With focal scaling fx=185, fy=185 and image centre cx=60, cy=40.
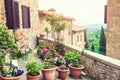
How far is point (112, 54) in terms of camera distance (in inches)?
447

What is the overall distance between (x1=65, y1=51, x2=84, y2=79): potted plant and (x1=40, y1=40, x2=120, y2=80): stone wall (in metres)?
0.30

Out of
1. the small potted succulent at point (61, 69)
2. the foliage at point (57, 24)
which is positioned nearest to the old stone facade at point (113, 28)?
the foliage at point (57, 24)

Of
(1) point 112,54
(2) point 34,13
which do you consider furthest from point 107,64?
(2) point 34,13

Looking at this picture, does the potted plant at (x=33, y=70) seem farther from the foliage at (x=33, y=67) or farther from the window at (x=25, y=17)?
the window at (x=25, y=17)

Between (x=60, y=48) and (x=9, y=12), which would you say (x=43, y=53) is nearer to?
(x=60, y=48)

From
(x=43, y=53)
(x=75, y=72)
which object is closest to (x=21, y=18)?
(x=43, y=53)

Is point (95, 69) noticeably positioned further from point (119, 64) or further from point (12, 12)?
point (12, 12)

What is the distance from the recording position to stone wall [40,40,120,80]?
5688 mm

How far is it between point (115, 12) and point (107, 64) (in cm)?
596

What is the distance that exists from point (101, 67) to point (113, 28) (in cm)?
559

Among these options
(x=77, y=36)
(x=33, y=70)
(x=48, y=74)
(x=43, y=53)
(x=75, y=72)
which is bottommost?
(x=75, y=72)

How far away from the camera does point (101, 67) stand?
6.29 meters

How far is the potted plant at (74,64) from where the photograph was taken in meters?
6.73

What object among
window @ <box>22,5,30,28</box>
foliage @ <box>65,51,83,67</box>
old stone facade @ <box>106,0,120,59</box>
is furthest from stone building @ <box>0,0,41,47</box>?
old stone facade @ <box>106,0,120,59</box>
